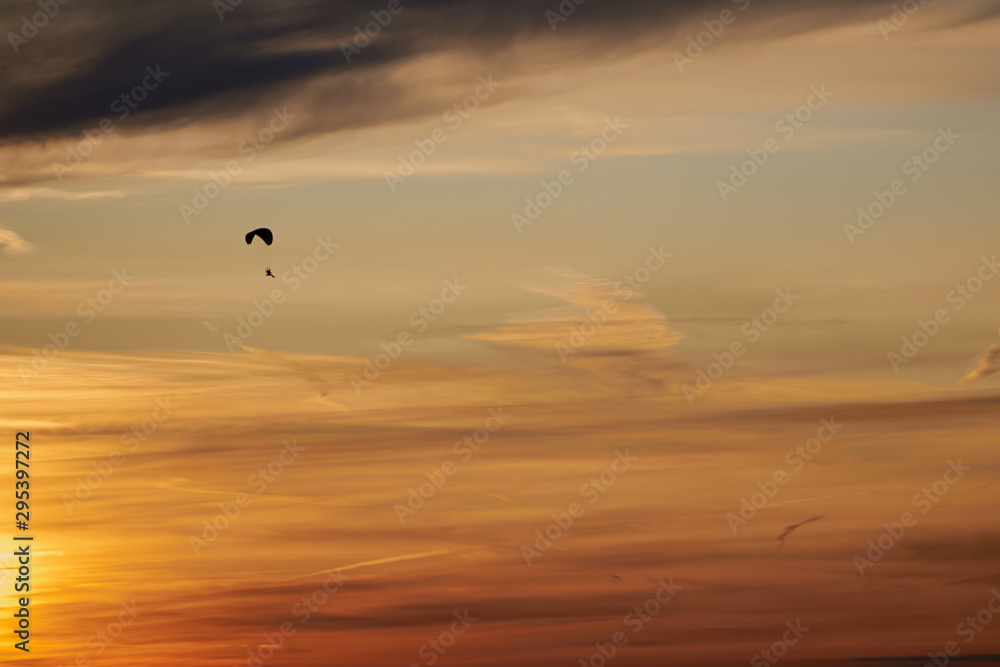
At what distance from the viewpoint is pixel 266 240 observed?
74.3 metres
